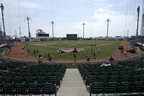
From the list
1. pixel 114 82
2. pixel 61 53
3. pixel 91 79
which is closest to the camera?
pixel 114 82

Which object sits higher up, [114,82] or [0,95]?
[114,82]

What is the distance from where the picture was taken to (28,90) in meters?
5.94

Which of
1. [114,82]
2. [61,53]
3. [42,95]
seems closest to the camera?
[42,95]

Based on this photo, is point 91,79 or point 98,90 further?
point 91,79

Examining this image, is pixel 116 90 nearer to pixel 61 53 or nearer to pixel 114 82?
pixel 114 82

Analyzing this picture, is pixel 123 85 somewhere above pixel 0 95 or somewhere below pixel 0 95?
above

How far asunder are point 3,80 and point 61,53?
70.0ft

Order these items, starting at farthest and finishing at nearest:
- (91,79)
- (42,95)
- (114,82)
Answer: (91,79) < (114,82) < (42,95)

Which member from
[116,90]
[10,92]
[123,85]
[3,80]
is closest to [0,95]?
[10,92]

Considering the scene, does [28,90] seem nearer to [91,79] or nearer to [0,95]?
[0,95]

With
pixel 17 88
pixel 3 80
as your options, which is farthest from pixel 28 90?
pixel 3 80

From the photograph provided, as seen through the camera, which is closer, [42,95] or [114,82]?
[42,95]

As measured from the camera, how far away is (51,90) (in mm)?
5906

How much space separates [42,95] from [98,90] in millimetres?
3415
